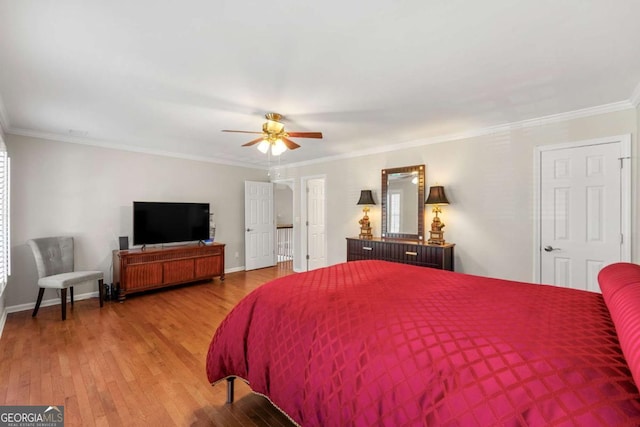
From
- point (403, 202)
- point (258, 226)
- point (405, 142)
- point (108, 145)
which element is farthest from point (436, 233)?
point (108, 145)

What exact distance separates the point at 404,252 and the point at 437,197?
0.87m

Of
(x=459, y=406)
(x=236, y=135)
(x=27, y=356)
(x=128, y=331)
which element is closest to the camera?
(x=459, y=406)

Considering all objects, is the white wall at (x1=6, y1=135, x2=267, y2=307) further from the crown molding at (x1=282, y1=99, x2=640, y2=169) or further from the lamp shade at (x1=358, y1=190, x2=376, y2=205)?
the crown molding at (x1=282, y1=99, x2=640, y2=169)

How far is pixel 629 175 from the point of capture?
268cm

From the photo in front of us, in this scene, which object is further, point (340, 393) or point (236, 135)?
point (236, 135)

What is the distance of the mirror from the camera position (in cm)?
408

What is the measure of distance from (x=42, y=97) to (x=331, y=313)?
332cm

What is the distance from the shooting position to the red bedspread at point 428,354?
2.86 ft

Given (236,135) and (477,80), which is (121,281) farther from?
(477,80)

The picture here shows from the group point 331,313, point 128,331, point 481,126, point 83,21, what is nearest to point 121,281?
point 128,331

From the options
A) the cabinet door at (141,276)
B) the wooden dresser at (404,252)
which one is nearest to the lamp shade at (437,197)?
the wooden dresser at (404,252)

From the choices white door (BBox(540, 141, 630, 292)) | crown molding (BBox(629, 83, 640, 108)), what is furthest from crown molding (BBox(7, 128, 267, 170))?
crown molding (BBox(629, 83, 640, 108))

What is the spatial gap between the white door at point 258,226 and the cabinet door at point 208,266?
0.89 meters

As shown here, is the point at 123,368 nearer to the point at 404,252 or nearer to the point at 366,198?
the point at 404,252
